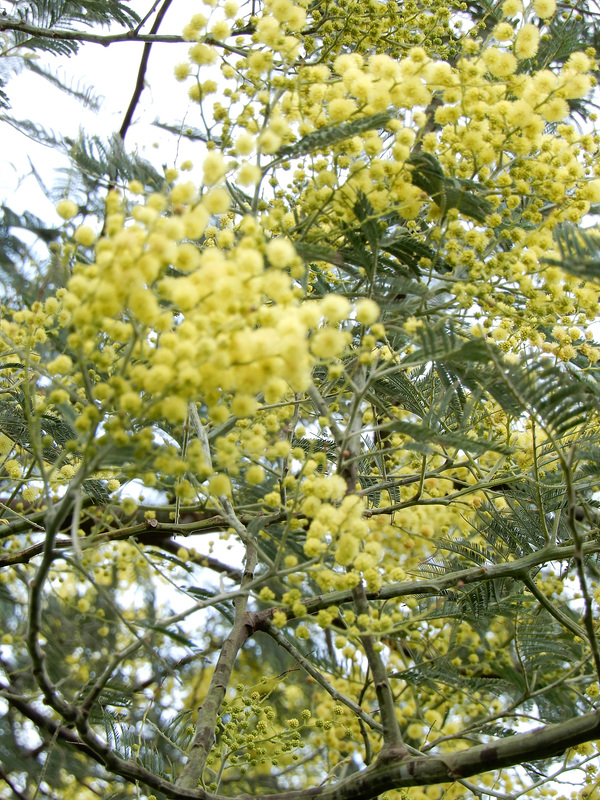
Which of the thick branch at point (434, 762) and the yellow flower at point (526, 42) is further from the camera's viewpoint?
the yellow flower at point (526, 42)

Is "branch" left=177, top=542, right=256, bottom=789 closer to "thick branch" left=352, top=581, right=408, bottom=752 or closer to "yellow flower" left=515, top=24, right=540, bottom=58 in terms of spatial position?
"thick branch" left=352, top=581, right=408, bottom=752

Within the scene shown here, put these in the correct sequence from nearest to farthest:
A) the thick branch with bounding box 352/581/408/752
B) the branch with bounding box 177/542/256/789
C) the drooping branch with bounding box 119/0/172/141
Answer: the thick branch with bounding box 352/581/408/752, the branch with bounding box 177/542/256/789, the drooping branch with bounding box 119/0/172/141

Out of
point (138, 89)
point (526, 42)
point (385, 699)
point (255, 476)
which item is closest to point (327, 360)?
point (255, 476)

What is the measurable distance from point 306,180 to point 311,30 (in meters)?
0.99

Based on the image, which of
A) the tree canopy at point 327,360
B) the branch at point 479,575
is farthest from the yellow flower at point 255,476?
the branch at point 479,575

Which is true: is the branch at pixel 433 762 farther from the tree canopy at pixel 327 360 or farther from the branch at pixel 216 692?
the branch at pixel 216 692

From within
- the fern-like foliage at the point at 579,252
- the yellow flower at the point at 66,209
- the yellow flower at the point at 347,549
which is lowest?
the yellow flower at the point at 347,549

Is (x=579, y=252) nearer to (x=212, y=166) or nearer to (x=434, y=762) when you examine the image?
(x=212, y=166)

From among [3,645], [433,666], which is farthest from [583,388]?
[3,645]

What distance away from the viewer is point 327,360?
52.7 inches

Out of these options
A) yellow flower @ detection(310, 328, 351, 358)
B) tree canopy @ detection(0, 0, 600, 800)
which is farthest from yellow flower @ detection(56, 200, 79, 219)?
yellow flower @ detection(310, 328, 351, 358)

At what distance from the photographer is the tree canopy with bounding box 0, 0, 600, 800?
3.28 feet

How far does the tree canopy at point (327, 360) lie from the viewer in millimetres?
1000

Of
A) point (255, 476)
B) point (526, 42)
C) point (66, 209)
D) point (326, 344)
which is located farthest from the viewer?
point (526, 42)
